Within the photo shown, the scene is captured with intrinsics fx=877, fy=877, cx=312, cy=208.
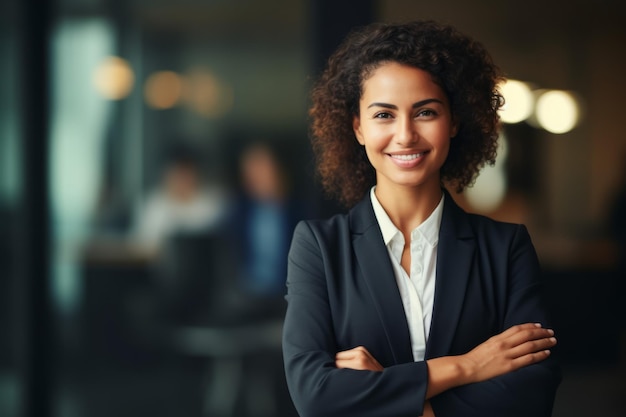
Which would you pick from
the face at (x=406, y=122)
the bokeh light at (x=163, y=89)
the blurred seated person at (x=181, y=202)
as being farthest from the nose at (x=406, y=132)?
the bokeh light at (x=163, y=89)

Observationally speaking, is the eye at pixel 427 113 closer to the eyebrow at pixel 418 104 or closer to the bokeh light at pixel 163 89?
the eyebrow at pixel 418 104

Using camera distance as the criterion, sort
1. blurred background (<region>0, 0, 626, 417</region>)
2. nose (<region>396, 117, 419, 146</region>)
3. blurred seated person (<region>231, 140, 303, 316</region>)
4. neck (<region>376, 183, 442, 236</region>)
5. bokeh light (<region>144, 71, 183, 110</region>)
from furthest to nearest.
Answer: bokeh light (<region>144, 71, 183, 110</region>)
blurred seated person (<region>231, 140, 303, 316</region>)
blurred background (<region>0, 0, 626, 417</region>)
neck (<region>376, 183, 442, 236</region>)
nose (<region>396, 117, 419, 146</region>)

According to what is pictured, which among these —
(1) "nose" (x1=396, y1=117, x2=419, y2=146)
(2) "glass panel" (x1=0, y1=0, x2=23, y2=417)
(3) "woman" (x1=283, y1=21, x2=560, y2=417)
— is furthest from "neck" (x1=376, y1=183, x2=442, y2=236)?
(2) "glass panel" (x1=0, y1=0, x2=23, y2=417)

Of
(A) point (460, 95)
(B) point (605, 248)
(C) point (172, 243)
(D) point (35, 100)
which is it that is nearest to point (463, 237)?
(A) point (460, 95)

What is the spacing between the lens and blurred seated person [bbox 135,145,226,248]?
15.7 ft

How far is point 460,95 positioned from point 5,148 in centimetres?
394

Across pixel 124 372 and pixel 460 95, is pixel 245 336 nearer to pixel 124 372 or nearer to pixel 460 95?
pixel 124 372

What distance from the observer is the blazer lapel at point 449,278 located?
1529 millimetres

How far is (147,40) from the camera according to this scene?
498cm

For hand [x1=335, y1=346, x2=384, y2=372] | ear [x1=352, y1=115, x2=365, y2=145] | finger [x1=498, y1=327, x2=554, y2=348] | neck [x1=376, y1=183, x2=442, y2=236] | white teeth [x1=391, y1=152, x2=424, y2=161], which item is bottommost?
hand [x1=335, y1=346, x2=384, y2=372]

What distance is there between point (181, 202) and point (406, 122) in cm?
349

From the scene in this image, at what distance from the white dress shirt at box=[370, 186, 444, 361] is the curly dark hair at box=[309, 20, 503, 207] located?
0.38 ft

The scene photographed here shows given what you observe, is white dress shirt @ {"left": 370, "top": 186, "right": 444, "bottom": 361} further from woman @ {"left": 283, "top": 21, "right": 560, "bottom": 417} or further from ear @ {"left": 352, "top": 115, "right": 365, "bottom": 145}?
ear @ {"left": 352, "top": 115, "right": 365, "bottom": 145}

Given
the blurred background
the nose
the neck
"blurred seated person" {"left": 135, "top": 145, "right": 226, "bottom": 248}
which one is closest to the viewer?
the nose
